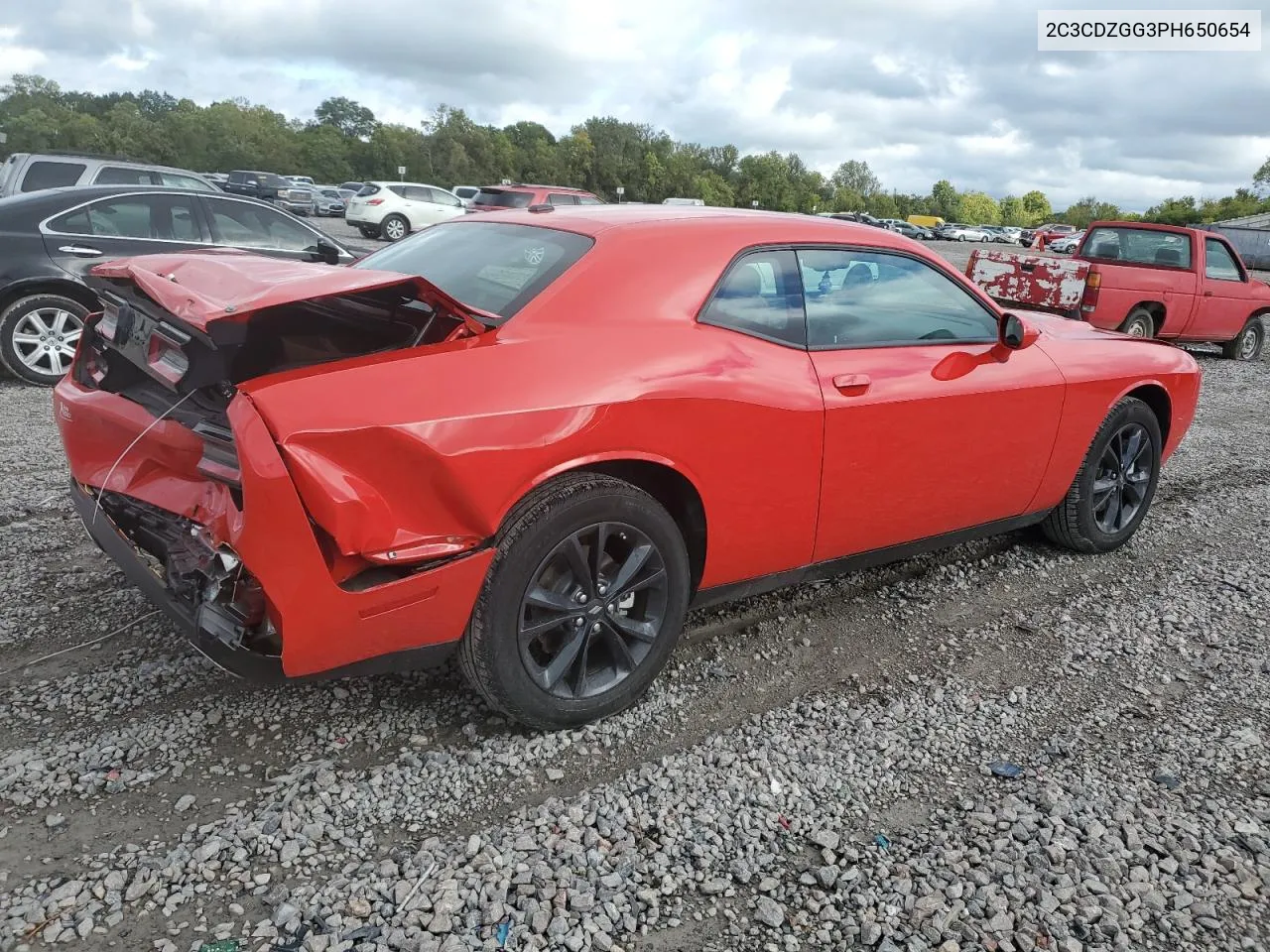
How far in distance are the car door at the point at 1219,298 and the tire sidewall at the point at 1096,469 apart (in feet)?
26.5

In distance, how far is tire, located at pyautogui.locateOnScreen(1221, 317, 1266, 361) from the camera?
12617 mm

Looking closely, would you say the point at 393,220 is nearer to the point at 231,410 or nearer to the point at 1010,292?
the point at 1010,292

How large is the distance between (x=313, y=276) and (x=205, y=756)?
1.43 metres

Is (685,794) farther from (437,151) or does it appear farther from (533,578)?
(437,151)

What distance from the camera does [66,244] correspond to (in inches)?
273

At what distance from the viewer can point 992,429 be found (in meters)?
3.76

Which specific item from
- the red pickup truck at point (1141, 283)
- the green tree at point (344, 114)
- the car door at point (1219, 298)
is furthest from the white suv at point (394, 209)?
the green tree at point (344, 114)

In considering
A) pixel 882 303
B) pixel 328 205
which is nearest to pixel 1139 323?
pixel 882 303

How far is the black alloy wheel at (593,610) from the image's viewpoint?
2.72 metres

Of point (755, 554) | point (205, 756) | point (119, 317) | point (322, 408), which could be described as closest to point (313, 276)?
point (322, 408)

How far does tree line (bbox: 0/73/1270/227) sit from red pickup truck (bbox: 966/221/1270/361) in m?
68.2

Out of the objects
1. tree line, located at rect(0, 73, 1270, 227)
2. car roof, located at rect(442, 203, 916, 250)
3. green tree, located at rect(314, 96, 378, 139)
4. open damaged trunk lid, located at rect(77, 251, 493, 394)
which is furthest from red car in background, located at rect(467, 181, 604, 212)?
green tree, located at rect(314, 96, 378, 139)

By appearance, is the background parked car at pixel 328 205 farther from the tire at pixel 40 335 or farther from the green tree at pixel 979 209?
the green tree at pixel 979 209

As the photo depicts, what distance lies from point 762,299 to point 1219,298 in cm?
1111
